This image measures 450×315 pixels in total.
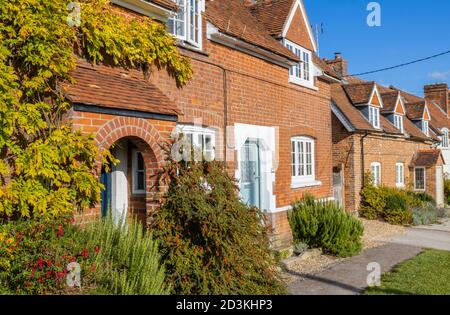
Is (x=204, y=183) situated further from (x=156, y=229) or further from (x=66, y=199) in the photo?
(x=66, y=199)

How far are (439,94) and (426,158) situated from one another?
57.8 ft

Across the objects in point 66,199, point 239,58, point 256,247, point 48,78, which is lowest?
point 256,247

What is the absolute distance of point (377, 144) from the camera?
2039 cm

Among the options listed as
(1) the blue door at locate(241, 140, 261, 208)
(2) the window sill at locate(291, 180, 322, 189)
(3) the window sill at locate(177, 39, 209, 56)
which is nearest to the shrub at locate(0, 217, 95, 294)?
(3) the window sill at locate(177, 39, 209, 56)

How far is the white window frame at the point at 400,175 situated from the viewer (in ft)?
74.1

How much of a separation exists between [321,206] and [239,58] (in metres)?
4.08

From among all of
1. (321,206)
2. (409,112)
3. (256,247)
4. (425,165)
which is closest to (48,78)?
(256,247)

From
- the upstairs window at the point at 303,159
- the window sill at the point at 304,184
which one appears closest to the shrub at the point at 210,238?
the window sill at the point at 304,184

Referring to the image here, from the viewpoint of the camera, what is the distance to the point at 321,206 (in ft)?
36.2

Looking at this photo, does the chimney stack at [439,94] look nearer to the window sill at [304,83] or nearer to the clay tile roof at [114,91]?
the window sill at [304,83]

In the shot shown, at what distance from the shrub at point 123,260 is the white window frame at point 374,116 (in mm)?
16556

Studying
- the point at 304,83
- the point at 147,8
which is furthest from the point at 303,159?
the point at 147,8

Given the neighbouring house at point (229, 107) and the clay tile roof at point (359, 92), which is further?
the clay tile roof at point (359, 92)

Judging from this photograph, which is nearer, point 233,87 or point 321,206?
point 233,87
